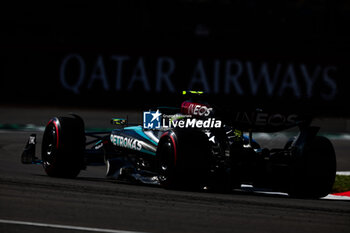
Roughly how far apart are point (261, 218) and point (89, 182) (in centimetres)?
327

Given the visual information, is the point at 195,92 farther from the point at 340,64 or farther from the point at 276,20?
the point at 276,20

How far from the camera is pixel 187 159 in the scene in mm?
8562

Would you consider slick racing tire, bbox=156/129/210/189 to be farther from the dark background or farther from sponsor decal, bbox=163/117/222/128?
the dark background

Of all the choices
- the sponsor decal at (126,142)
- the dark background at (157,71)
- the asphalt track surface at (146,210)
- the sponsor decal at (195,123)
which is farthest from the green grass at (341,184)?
the dark background at (157,71)

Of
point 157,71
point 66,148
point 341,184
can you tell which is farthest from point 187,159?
point 157,71

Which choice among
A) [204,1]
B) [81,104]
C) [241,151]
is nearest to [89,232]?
[241,151]

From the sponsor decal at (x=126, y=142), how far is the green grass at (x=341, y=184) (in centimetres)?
272

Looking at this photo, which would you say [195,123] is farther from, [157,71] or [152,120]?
[157,71]

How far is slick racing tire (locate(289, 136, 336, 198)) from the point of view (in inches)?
341

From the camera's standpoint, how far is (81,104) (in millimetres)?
23875

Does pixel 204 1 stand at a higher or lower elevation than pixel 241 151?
higher

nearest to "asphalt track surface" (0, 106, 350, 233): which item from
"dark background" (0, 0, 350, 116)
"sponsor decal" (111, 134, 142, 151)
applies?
"sponsor decal" (111, 134, 142, 151)

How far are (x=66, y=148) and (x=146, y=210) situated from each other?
2.88 metres

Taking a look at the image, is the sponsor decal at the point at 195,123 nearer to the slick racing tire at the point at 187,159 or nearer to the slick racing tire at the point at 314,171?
the slick racing tire at the point at 187,159
